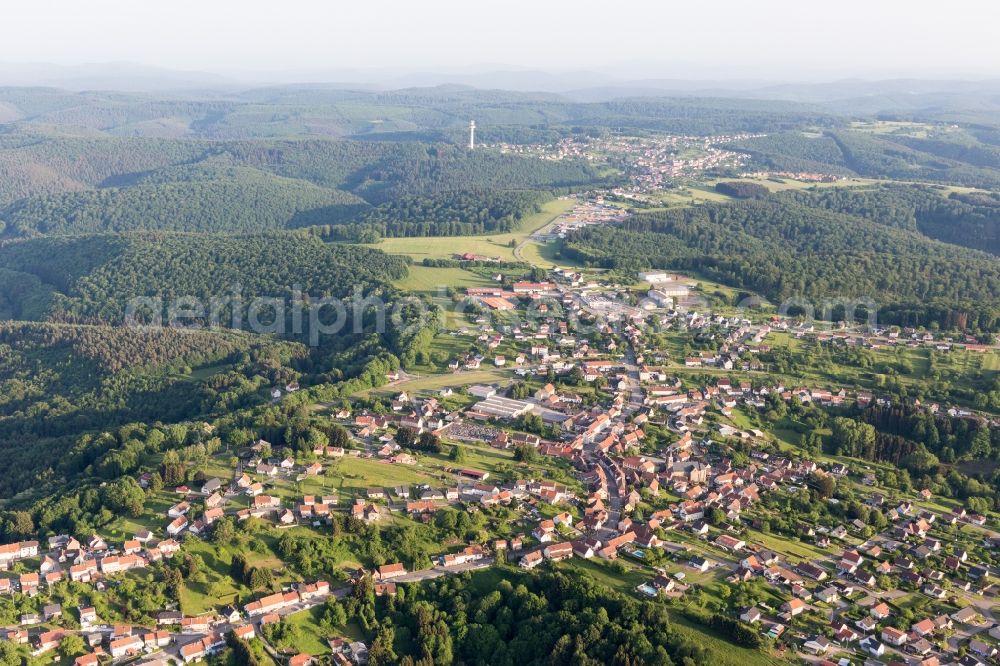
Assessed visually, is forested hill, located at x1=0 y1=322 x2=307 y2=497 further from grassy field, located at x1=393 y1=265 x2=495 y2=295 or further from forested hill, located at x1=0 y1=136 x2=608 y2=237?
forested hill, located at x1=0 y1=136 x2=608 y2=237

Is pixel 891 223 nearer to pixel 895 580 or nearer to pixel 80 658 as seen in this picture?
pixel 895 580

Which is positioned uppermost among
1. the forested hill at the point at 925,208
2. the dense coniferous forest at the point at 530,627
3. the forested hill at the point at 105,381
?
the forested hill at the point at 925,208

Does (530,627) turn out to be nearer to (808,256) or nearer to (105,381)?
(105,381)

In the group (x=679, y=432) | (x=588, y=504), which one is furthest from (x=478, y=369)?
(x=588, y=504)

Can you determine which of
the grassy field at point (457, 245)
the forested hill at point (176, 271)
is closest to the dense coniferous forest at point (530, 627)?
the forested hill at point (176, 271)

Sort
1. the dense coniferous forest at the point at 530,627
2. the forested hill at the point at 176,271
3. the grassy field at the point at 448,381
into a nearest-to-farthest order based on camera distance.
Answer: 1. the dense coniferous forest at the point at 530,627
2. the grassy field at the point at 448,381
3. the forested hill at the point at 176,271

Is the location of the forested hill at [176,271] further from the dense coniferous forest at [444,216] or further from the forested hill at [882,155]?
the forested hill at [882,155]

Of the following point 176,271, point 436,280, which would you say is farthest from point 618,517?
point 176,271
